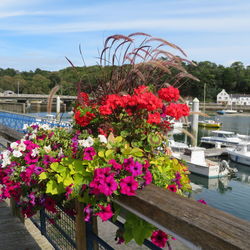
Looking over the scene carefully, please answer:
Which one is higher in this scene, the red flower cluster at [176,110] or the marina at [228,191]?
the red flower cluster at [176,110]

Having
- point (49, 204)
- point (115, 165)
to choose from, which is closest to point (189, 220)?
point (115, 165)

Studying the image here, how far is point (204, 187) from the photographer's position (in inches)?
807

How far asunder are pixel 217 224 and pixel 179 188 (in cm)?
78

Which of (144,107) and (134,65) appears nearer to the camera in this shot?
(144,107)

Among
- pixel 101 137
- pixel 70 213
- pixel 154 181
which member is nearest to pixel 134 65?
pixel 101 137

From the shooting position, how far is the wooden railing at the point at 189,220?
41.2 inches

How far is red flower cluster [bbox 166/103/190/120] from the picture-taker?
204 centimetres

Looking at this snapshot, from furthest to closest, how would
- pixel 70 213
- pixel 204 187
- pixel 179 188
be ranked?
pixel 204 187 < pixel 70 213 < pixel 179 188

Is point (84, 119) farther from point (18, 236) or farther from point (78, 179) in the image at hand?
point (18, 236)

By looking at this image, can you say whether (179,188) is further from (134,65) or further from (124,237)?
(134,65)

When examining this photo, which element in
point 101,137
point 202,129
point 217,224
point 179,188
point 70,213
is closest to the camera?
point 217,224

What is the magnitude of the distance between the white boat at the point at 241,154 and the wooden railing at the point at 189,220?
26113 mm

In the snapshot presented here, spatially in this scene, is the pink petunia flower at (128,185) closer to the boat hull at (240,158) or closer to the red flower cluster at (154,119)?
the red flower cluster at (154,119)

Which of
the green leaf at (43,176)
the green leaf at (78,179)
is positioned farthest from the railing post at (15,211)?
the green leaf at (78,179)
